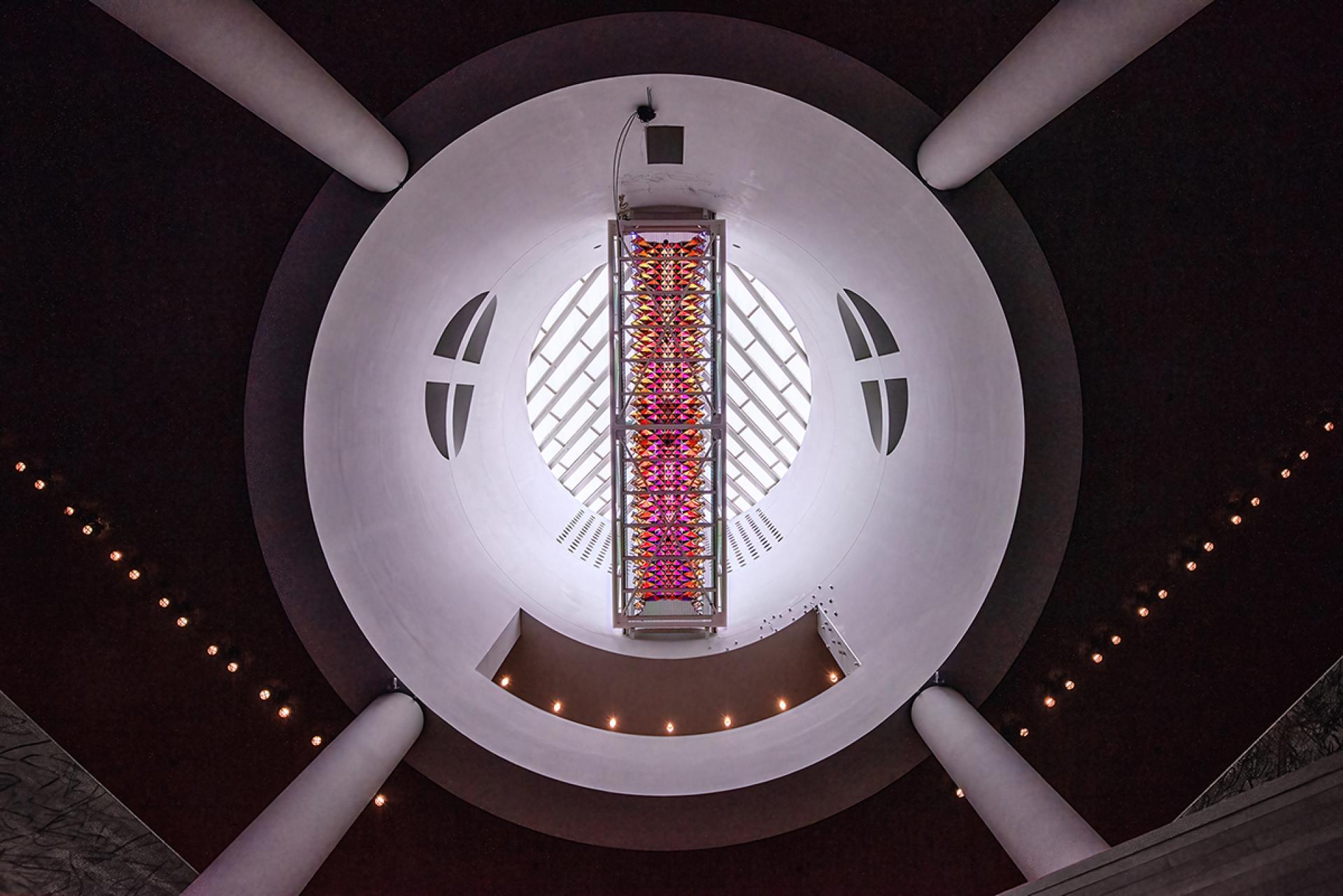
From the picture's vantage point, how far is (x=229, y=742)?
23.9 feet

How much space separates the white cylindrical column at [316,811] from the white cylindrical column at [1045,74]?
7163 millimetres

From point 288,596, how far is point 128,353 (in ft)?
8.72

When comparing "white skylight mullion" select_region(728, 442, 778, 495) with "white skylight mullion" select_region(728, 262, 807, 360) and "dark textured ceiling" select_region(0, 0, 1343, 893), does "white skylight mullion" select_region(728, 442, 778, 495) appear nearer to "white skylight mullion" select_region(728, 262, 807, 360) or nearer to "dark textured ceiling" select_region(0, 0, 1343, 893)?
"white skylight mullion" select_region(728, 262, 807, 360)

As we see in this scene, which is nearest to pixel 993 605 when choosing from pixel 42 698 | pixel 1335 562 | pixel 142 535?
pixel 1335 562

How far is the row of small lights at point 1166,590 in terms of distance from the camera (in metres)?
6.78

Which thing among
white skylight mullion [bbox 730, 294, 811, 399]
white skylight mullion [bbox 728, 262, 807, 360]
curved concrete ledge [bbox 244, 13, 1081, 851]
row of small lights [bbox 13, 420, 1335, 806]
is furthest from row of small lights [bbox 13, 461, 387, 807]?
white skylight mullion [bbox 730, 294, 811, 399]

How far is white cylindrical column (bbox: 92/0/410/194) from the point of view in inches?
166

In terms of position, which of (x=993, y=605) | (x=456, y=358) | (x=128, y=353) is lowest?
(x=993, y=605)

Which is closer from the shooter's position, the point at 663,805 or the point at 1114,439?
the point at 1114,439

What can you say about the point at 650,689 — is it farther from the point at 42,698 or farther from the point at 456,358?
the point at 42,698

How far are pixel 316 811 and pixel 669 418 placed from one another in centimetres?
590

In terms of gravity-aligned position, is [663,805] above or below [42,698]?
below

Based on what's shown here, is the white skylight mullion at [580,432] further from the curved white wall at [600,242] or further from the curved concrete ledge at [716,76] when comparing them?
the curved concrete ledge at [716,76]

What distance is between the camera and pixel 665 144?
24.6 ft
